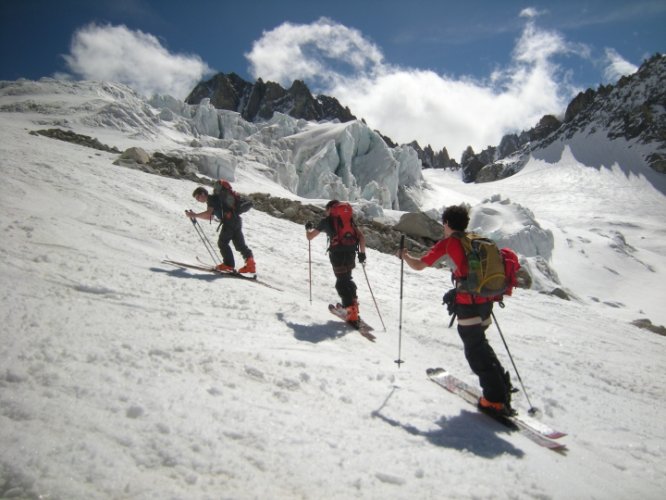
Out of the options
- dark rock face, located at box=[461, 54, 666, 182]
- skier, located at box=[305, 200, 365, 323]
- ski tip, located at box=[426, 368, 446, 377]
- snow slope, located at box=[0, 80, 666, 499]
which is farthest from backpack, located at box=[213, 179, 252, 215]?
dark rock face, located at box=[461, 54, 666, 182]

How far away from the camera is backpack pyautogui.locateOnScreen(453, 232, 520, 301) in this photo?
359 centimetres

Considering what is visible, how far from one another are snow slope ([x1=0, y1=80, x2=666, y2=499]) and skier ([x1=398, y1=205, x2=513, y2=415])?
29 centimetres

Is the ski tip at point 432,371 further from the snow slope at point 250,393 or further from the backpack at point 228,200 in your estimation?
the backpack at point 228,200

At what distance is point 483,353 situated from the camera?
3.75 metres

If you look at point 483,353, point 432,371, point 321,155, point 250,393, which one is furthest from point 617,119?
point 250,393

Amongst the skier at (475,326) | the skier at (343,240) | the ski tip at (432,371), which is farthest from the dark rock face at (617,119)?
the skier at (475,326)

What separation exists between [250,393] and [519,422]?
2.55 metres

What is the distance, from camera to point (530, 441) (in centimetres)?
341

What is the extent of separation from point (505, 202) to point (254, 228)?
2717 centimetres

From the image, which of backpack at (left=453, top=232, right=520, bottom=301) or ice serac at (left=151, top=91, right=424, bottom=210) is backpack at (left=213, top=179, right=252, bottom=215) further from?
ice serac at (left=151, top=91, right=424, bottom=210)

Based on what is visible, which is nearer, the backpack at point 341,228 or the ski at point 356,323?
the ski at point 356,323

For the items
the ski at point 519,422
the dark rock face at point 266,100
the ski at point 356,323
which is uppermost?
the dark rock face at point 266,100

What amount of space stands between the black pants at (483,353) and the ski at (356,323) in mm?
1885

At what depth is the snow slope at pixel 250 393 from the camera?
86.2 inches
